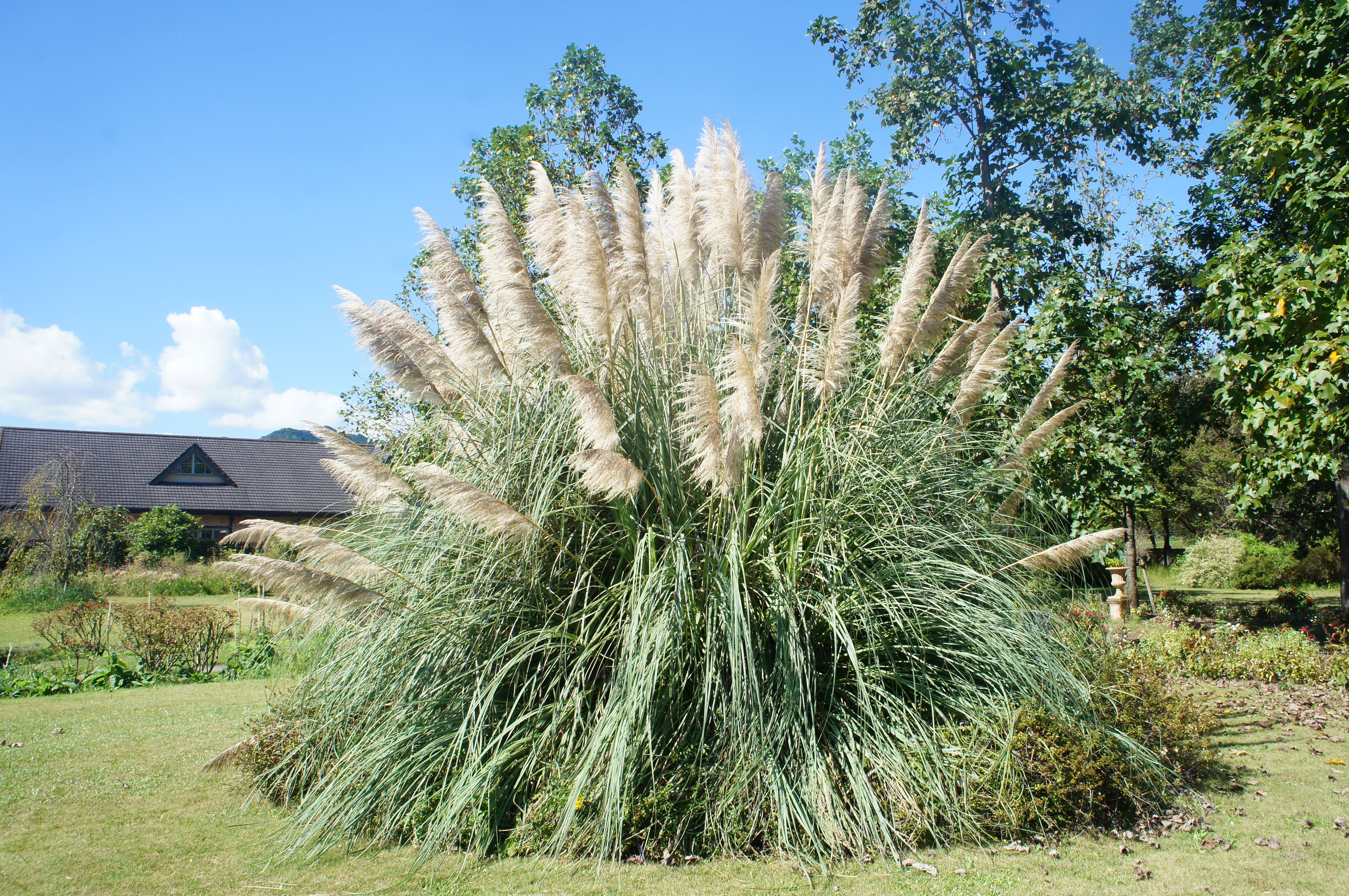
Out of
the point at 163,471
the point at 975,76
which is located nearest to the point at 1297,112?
the point at 975,76

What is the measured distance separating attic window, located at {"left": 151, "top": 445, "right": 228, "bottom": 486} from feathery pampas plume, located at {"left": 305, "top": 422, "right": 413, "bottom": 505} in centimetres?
3046

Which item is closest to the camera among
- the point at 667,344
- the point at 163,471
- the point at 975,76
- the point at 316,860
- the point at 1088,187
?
the point at 316,860

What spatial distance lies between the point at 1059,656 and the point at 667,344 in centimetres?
269

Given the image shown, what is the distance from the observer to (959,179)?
15.7 m

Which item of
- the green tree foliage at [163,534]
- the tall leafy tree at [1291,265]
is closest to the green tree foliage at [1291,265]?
the tall leafy tree at [1291,265]

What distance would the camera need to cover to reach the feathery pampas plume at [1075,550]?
3805mm

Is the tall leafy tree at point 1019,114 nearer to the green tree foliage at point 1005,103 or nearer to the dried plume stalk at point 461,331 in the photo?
the green tree foliage at point 1005,103

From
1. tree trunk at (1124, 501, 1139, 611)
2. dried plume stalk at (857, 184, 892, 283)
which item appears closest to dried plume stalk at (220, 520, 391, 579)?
dried plume stalk at (857, 184, 892, 283)

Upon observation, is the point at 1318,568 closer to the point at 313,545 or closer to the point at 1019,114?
the point at 1019,114

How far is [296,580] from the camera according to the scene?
3248mm

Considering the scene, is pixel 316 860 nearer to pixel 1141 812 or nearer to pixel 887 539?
pixel 887 539

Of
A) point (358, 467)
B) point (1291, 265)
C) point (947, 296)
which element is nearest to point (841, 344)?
point (947, 296)

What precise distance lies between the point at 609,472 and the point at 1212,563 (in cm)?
2099

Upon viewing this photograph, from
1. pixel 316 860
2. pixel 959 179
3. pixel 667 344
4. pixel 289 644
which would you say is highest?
pixel 959 179
